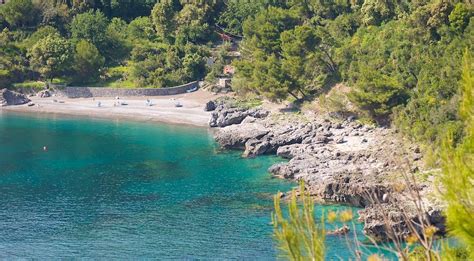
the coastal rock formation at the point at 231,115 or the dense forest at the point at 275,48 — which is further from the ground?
the dense forest at the point at 275,48

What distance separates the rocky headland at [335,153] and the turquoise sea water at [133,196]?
143 cm

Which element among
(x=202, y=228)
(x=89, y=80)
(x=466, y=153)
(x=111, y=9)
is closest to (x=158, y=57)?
(x=89, y=80)

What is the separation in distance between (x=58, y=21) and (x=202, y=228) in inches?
2205

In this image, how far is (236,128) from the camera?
60.8 metres

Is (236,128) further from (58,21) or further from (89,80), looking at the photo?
(58,21)

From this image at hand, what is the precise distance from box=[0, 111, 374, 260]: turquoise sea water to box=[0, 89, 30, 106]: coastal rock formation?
1263 cm

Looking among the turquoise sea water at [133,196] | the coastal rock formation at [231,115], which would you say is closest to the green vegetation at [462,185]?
the turquoise sea water at [133,196]

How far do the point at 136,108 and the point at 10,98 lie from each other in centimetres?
1494

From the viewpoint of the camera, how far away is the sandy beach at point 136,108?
69.8 metres

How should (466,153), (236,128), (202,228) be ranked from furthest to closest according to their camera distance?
(236,128) < (202,228) < (466,153)

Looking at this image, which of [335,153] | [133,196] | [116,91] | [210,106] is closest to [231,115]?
[210,106]

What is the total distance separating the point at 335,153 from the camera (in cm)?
5056

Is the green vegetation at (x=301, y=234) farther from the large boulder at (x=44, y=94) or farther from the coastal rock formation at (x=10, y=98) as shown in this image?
the large boulder at (x=44, y=94)

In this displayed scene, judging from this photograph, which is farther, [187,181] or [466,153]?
[187,181]
